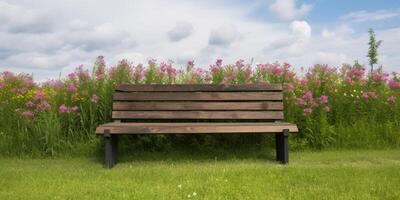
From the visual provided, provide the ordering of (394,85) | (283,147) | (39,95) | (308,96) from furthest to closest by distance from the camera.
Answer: (394,85) → (308,96) → (39,95) → (283,147)

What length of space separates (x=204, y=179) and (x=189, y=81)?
3.50m

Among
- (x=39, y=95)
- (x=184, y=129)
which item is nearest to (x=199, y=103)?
(x=184, y=129)

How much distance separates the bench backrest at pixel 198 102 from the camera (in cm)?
682

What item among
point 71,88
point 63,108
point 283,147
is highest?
point 71,88

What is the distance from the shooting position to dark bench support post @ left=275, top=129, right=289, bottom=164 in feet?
19.9

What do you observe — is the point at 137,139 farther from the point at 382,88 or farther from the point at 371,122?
the point at 382,88

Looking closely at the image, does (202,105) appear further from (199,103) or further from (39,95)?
(39,95)

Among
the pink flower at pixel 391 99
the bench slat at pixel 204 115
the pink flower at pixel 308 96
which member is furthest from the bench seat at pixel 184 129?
the pink flower at pixel 391 99

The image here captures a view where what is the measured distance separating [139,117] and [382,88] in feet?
15.6

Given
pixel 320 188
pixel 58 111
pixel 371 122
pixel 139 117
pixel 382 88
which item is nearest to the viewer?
pixel 320 188

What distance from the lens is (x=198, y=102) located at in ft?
22.8

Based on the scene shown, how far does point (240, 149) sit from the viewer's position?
733cm

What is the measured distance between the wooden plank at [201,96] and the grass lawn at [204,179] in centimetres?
99

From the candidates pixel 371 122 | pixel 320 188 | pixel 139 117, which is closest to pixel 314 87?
pixel 371 122
